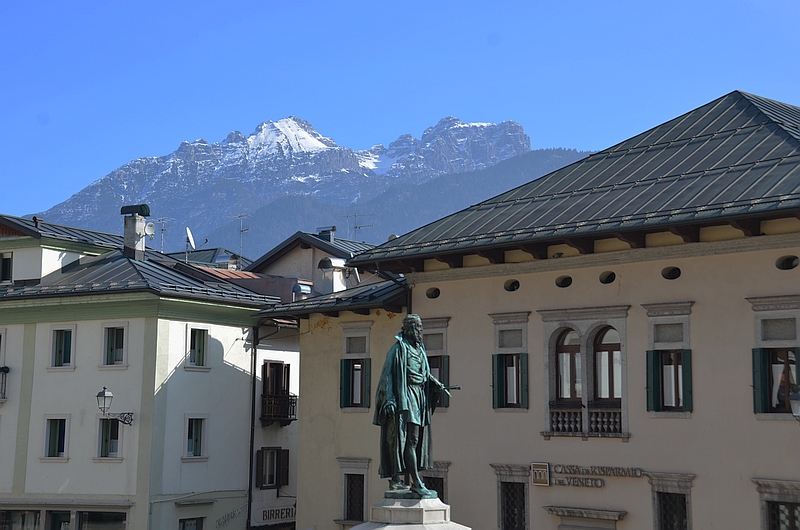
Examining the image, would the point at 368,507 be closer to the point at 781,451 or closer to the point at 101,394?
the point at 101,394

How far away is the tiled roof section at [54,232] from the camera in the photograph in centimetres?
3928

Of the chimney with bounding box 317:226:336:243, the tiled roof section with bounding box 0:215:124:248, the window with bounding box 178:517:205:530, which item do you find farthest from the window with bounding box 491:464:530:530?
the chimney with bounding box 317:226:336:243

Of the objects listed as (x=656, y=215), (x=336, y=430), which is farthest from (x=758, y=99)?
(x=336, y=430)

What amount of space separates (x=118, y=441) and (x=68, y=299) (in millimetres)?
4682

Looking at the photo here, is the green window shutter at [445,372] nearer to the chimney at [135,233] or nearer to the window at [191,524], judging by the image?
the window at [191,524]

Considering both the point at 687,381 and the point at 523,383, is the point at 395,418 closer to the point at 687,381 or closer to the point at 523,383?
the point at 687,381

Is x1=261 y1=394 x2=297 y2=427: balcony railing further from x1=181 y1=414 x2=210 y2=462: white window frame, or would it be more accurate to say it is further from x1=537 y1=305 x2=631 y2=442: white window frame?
x1=537 y1=305 x2=631 y2=442: white window frame

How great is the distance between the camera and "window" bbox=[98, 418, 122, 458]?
36125 mm

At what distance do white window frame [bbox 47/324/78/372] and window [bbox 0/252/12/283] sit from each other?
3.85 meters

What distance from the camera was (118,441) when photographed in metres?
35.9

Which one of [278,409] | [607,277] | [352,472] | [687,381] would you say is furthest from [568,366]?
[278,409]

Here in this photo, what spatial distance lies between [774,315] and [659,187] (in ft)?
13.7

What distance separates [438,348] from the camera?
98.9ft

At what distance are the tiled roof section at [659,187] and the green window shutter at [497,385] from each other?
2871mm
